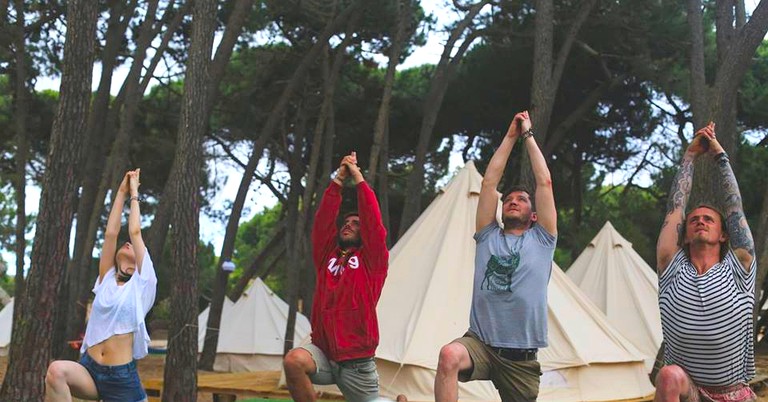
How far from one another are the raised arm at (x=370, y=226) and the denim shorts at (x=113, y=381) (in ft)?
5.17

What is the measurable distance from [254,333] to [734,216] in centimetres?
1330

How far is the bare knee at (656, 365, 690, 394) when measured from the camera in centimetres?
421

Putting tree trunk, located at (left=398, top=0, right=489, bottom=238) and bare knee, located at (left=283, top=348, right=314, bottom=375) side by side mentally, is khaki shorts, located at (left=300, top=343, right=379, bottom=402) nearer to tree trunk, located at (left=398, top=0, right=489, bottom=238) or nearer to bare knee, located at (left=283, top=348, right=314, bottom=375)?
bare knee, located at (left=283, top=348, right=314, bottom=375)

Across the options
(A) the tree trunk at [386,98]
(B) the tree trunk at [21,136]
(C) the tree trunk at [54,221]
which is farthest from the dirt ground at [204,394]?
(C) the tree trunk at [54,221]

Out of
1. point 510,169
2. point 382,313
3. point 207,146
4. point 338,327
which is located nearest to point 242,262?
point 207,146

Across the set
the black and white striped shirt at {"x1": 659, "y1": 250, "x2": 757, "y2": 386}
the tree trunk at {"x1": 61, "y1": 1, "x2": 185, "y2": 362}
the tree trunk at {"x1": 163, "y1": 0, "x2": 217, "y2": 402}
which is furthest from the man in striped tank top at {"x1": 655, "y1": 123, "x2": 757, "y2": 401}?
the tree trunk at {"x1": 61, "y1": 1, "x2": 185, "y2": 362}

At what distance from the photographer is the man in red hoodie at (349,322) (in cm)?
521

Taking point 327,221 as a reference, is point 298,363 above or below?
below

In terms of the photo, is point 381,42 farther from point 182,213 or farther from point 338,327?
point 338,327

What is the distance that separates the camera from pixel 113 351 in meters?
5.57

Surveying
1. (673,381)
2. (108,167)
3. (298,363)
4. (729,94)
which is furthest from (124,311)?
(108,167)

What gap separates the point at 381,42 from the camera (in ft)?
61.7

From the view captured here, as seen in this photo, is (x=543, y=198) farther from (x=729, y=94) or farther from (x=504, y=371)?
(x=729, y=94)

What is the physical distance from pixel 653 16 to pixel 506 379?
12811 millimetres
